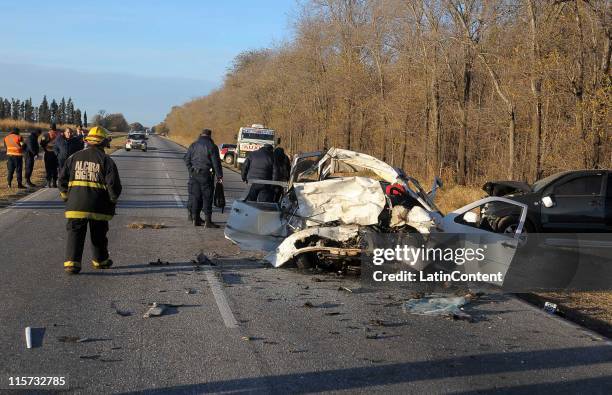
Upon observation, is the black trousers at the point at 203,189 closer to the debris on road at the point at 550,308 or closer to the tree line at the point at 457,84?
the debris on road at the point at 550,308

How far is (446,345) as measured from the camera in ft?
19.6

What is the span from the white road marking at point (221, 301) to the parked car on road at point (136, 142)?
50.0 metres

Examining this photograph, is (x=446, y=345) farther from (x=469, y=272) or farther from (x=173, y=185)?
(x=173, y=185)

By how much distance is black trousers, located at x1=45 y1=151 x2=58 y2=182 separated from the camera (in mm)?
19797

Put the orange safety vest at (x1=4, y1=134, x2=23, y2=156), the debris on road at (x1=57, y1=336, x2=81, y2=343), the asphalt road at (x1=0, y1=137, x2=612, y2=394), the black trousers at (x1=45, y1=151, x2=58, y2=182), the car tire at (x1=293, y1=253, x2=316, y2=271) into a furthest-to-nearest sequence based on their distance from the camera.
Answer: the black trousers at (x1=45, y1=151, x2=58, y2=182)
the orange safety vest at (x1=4, y1=134, x2=23, y2=156)
the car tire at (x1=293, y1=253, x2=316, y2=271)
the debris on road at (x1=57, y1=336, x2=81, y2=343)
the asphalt road at (x1=0, y1=137, x2=612, y2=394)

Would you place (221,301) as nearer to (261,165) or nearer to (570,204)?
(261,165)

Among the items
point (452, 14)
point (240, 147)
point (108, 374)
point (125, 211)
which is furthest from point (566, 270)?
point (240, 147)

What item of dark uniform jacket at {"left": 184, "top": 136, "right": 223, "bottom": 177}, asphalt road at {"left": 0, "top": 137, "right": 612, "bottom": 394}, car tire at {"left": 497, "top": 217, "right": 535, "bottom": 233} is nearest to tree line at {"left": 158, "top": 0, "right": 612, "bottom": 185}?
car tire at {"left": 497, "top": 217, "right": 535, "bottom": 233}

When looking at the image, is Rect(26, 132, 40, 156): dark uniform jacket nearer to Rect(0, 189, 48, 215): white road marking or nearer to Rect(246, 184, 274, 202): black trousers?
Rect(0, 189, 48, 215): white road marking

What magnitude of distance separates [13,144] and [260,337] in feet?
49.1

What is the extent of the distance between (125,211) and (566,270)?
30.8 ft

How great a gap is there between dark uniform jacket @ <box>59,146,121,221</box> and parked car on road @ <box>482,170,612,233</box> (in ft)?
23.8

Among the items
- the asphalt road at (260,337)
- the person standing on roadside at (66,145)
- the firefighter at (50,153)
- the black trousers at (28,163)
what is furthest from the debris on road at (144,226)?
the black trousers at (28,163)

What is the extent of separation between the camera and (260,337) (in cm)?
597
